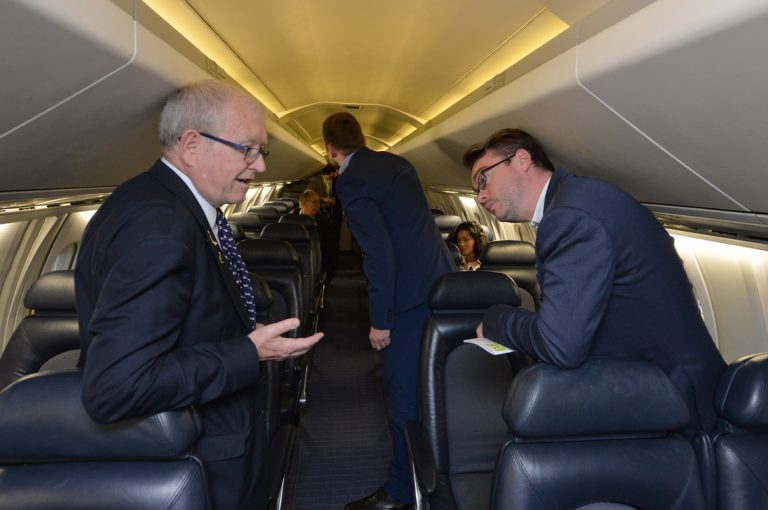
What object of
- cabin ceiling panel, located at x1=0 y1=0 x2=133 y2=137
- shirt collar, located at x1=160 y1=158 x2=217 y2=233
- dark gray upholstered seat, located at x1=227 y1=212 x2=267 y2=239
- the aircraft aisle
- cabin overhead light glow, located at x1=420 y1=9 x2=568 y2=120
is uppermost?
cabin overhead light glow, located at x1=420 y1=9 x2=568 y2=120

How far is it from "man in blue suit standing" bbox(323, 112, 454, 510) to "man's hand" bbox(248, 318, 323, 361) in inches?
57.8

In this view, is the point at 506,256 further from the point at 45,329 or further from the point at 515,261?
the point at 45,329

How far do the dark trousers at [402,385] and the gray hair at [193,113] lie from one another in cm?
188

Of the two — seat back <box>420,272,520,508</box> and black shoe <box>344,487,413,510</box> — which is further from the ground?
seat back <box>420,272,520,508</box>

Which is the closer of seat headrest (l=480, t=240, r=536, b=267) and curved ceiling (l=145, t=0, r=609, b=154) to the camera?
curved ceiling (l=145, t=0, r=609, b=154)

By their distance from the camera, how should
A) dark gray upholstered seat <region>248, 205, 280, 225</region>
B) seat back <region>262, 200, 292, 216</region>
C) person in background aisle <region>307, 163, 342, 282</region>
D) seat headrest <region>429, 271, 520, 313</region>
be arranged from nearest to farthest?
seat headrest <region>429, 271, 520, 313</region>, dark gray upholstered seat <region>248, 205, 280, 225</region>, person in background aisle <region>307, 163, 342, 282</region>, seat back <region>262, 200, 292, 216</region>

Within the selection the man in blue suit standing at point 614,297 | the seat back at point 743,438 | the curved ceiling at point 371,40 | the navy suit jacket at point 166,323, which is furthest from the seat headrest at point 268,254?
the seat back at point 743,438

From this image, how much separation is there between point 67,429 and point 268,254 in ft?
9.61

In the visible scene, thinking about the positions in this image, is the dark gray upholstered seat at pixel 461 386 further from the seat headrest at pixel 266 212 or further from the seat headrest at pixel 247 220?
the seat headrest at pixel 266 212

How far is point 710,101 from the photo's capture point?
5.14 feet

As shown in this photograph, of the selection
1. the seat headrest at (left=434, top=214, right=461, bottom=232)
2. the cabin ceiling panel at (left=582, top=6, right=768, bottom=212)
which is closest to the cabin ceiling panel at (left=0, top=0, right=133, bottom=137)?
the cabin ceiling panel at (left=582, top=6, right=768, bottom=212)

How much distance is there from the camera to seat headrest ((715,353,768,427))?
5.09 feet

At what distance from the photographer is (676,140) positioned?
1941mm

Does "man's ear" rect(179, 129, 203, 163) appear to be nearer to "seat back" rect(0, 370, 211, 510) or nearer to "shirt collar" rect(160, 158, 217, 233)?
"shirt collar" rect(160, 158, 217, 233)
